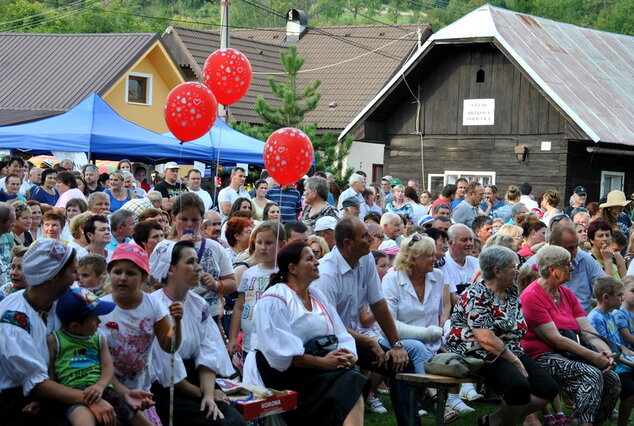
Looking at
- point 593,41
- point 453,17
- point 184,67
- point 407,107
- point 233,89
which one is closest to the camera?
point 233,89

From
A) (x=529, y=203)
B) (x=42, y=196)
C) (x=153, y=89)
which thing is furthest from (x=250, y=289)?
(x=153, y=89)

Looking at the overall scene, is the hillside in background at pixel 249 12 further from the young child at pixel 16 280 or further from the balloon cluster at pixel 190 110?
the young child at pixel 16 280

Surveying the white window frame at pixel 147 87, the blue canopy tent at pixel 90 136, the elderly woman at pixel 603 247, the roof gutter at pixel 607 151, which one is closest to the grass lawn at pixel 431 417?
the elderly woman at pixel 603 247

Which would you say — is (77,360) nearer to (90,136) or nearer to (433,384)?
(433,384)

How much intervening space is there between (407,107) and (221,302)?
1826 cm

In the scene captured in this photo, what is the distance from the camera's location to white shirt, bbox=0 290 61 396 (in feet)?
15.3

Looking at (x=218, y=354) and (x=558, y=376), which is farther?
(x=558, y=376)

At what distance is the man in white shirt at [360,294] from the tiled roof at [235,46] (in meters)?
24.7

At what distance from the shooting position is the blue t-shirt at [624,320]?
8297mm

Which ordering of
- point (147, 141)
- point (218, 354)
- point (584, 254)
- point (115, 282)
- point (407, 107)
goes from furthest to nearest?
1. point (407, 107)
2. point (147, 141)
3. point (584, 254)
4. point (218, 354)
5. point (115, 282)

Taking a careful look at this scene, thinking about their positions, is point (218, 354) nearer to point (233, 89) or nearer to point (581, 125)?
point (233, 89)

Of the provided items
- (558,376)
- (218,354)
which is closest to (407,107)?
(558,376)

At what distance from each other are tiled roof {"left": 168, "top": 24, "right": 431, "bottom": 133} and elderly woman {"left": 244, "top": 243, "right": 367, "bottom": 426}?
1024 inches

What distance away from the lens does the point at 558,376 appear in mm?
7574
